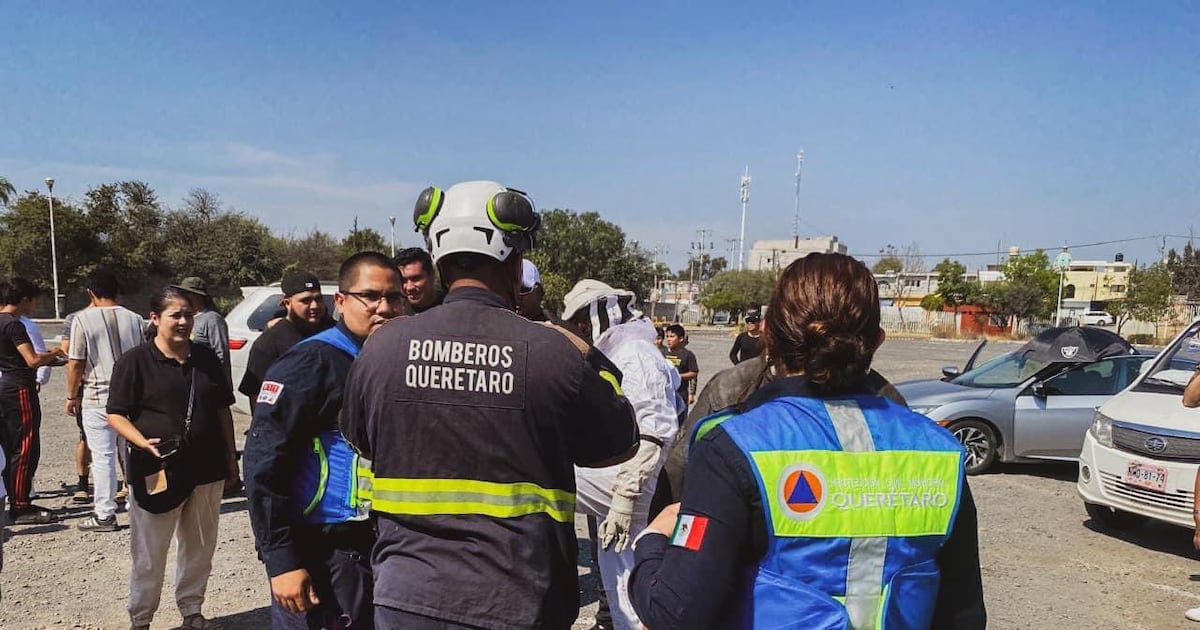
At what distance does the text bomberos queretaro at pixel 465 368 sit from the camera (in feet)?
6.19

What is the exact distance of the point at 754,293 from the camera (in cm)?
6084

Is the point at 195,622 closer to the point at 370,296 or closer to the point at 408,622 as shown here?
the point at 370,296

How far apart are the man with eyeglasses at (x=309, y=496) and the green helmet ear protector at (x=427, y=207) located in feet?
2.53

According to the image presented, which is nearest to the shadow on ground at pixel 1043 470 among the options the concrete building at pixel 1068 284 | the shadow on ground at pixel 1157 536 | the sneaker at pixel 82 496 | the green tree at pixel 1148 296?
the shadow on ground at pixel 1157 536

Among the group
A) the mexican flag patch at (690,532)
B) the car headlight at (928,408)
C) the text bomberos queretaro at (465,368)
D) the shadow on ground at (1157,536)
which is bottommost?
the shadow on ground at (1157,536)

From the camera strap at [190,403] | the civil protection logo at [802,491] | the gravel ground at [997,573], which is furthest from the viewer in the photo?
the gravel ground at [997,573]

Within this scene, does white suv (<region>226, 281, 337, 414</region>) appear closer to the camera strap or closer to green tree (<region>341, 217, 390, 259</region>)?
the camera strap

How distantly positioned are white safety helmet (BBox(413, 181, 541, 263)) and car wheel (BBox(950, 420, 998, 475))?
7625 millimetres

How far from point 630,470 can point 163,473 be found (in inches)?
102

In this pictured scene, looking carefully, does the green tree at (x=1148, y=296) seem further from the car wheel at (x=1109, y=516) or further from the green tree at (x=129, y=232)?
the green tree at (x=129, y=232)

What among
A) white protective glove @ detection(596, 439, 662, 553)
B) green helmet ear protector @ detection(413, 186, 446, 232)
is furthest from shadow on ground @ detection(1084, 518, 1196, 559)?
green helmet ear protector @ detection(413, 186, 446, 232)

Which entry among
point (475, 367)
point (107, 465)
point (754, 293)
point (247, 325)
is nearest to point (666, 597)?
point (475, 367)

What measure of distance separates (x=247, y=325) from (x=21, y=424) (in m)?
3.71

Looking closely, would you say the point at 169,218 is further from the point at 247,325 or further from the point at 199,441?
the point at 199,441
